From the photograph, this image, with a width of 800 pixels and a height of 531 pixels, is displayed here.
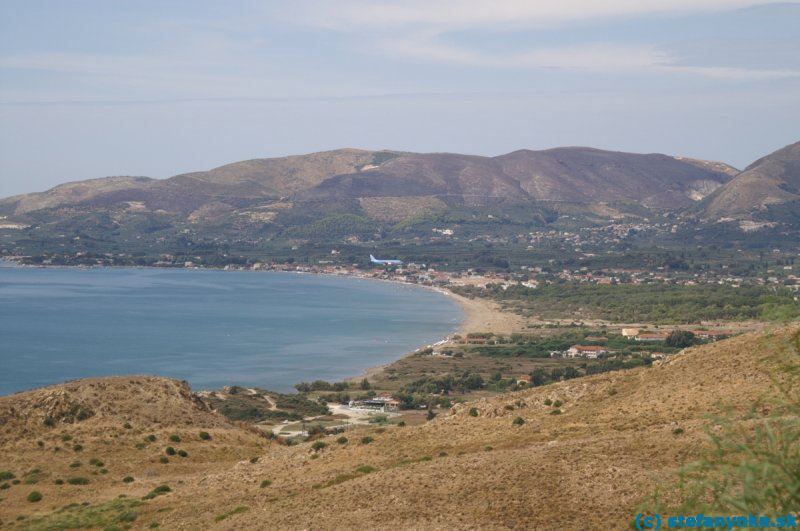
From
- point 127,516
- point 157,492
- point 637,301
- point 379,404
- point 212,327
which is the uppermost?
point 127,516

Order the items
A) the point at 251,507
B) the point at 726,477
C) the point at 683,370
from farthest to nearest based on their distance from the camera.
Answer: the point at 683,370
the point at 251,507
the point at 726,477

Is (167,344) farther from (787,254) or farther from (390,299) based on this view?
(787,254)

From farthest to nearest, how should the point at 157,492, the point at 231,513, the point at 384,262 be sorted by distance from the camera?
the point at 384,262, the point at 157,492, the point at 231,513

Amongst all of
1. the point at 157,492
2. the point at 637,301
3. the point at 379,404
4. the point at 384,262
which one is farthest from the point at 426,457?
the point at 384,262

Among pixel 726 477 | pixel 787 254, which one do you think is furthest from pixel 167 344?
pixel 787 254

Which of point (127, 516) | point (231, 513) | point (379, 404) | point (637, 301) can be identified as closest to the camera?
point (231, 513)

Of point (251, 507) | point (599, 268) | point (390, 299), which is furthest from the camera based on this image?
point (599, 268)

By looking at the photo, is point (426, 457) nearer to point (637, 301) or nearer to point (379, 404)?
point (379, 404)
